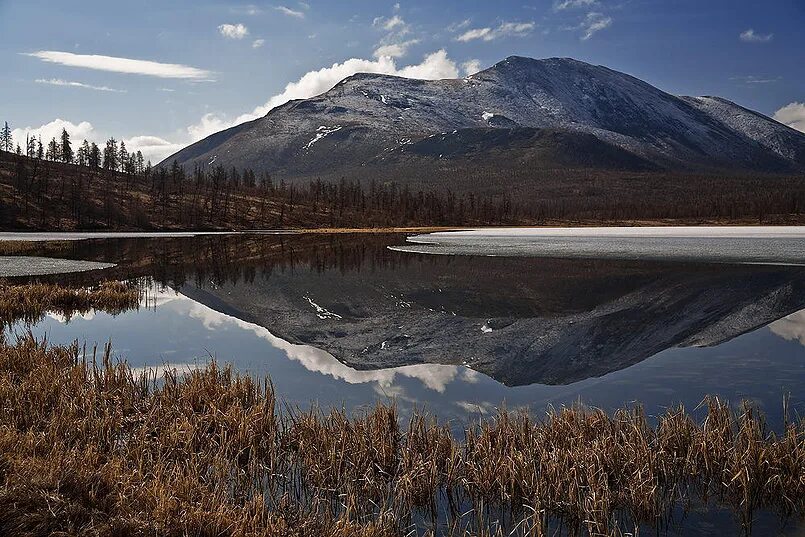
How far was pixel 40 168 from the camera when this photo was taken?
493 ft

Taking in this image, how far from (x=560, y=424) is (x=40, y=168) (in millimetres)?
167036

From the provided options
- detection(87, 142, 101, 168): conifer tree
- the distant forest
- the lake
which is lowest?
the lake

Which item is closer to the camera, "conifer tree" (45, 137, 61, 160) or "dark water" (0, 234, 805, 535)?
"dark water" (0, 234, 805, 535)

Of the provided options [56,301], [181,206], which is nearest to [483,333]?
[56,301]

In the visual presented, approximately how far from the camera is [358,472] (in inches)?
350

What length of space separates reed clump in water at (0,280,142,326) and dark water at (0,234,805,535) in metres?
1.01

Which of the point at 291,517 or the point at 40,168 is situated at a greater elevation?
the point at 40,168


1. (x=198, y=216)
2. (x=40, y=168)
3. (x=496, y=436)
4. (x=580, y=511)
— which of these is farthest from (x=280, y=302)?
(x=40, y=168)

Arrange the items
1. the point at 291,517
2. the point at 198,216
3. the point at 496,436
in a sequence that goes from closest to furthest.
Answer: the point at 291,517
the point at 496,436
the point at 198,216

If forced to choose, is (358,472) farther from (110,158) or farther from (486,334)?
(110,158)

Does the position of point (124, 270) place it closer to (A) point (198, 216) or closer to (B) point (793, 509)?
(B) point (793, 509)

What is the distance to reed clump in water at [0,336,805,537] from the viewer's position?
6973 millimetres

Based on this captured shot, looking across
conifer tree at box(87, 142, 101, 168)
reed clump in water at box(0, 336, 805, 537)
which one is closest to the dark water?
reed clump in water at box(0, 336, 805, 537)

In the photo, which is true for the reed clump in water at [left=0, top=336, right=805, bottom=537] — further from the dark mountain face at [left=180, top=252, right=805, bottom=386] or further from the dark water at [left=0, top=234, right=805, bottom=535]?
the dark mountain face at [left=180, top=252, right=805, bottom=386]
